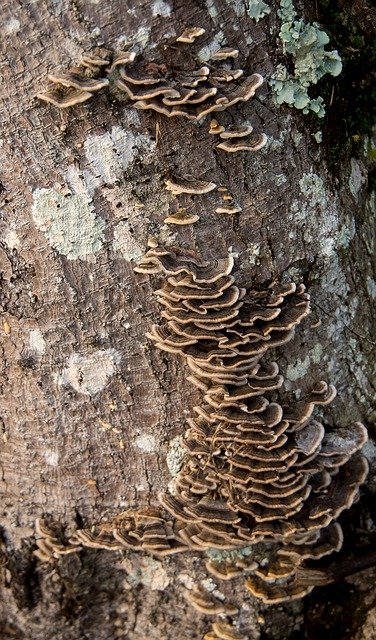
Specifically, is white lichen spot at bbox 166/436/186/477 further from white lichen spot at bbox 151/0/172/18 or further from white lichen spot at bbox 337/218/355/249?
Answer: white lichen spot at bbox 151/0/172/18

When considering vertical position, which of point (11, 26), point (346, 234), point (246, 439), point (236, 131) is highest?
point (11, 26)

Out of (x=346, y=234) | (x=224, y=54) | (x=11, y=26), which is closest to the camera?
(x=11, y=26)

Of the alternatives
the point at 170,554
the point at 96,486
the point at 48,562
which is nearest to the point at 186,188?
the point at 96,486

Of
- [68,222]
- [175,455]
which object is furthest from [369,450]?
[68,222]

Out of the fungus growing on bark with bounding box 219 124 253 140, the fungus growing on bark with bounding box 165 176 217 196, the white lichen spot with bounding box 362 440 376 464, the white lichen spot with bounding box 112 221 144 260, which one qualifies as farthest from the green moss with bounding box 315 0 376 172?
the white lichen spot with bounding box 362 440 376 464

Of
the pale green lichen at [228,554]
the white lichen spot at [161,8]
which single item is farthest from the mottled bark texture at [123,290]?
the pale green lichen at [228,554]

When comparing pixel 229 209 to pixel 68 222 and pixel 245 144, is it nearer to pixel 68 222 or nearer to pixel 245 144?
pixel 245 144

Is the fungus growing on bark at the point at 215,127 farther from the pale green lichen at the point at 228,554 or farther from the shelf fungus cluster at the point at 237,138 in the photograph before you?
the pale green lichen at the point at 228,554
